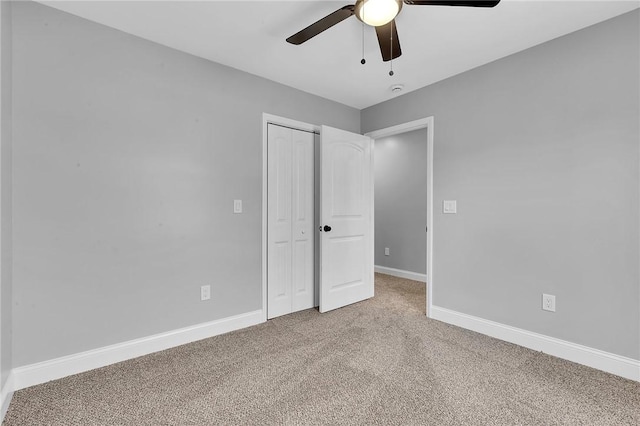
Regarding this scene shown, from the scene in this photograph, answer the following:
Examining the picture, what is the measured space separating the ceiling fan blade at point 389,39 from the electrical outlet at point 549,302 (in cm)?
217

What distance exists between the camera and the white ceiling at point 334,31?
1.94 meters

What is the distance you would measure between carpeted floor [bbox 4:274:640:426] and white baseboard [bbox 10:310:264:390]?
63 millimetres

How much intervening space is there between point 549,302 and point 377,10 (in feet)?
8.00

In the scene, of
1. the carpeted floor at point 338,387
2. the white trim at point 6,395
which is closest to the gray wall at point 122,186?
the white trim at point 6,395

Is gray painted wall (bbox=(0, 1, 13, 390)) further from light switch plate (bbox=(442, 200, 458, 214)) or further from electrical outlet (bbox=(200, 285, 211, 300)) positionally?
light switch plate (bbox=(442, 200, 458, 214))

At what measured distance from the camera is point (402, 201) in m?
4.92

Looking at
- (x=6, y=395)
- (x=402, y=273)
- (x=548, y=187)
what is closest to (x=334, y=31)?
(x=548, y=187)

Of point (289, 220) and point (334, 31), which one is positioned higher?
point (334, 31)

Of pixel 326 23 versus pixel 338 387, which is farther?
pixel 338 387

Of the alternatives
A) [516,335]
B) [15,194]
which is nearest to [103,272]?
[15,194]

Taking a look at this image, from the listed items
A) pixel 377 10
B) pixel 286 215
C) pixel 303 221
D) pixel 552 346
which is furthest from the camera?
pixel 303 221

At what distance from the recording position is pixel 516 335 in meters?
2.48

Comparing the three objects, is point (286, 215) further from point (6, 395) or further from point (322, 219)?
point (6, 395)

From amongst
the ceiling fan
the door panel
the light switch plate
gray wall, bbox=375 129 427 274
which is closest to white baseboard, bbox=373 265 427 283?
gray wall, bbox=375 129 427 274
